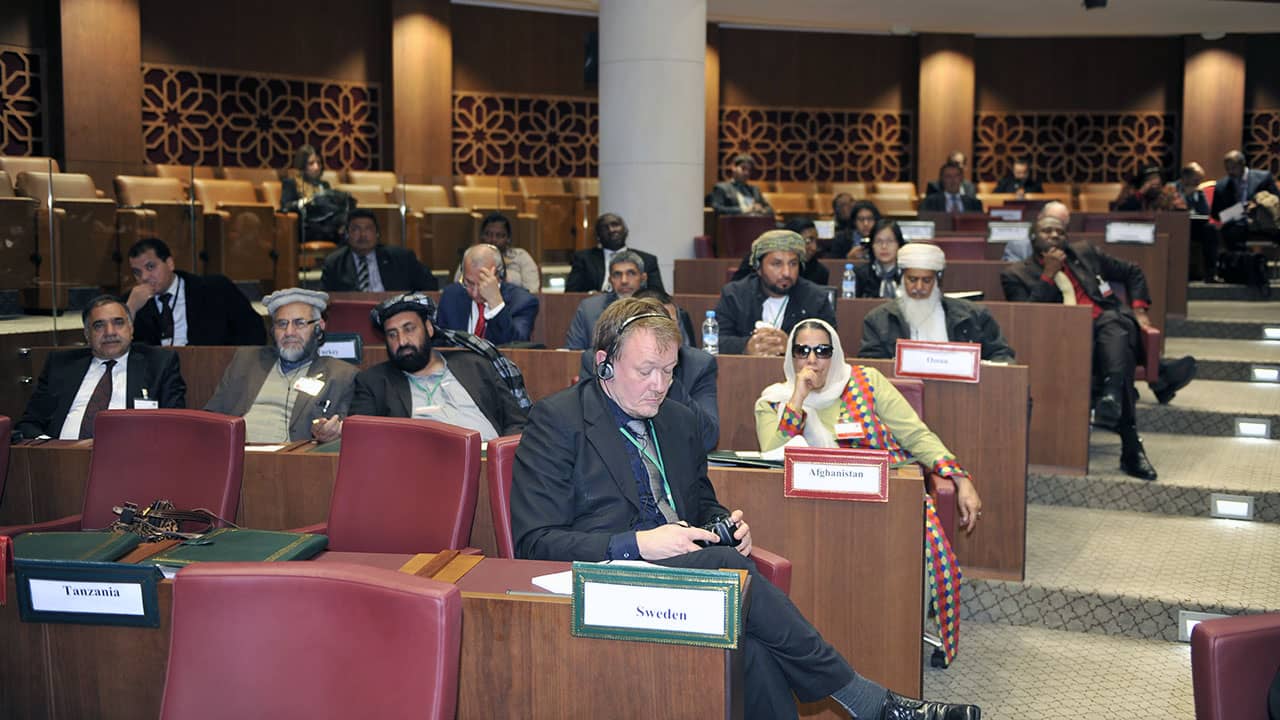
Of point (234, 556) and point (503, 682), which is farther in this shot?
point (234, 556)

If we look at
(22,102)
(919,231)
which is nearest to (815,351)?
(919,231)

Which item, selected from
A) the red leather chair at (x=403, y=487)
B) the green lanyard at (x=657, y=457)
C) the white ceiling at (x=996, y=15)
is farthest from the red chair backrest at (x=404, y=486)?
the white ceiling at (x=996, y=15)

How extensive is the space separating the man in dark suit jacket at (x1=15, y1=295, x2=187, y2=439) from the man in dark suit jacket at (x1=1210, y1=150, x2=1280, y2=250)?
339 inches

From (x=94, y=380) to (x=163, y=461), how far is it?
130 centimetres

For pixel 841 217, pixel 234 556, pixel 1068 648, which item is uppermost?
pixel 841 217

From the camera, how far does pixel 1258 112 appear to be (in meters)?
15.1

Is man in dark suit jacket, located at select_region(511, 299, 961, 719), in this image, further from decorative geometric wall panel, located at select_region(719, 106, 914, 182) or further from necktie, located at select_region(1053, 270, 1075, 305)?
decorative geometric wall panel, located at select_region(719, 106, 914, 182)

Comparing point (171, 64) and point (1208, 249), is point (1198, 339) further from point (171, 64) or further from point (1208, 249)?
point (171, 64)

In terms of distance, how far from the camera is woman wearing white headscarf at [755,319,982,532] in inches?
149

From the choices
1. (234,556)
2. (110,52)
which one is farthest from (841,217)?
(234,556)

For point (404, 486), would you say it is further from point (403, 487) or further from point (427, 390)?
point (427, 390)

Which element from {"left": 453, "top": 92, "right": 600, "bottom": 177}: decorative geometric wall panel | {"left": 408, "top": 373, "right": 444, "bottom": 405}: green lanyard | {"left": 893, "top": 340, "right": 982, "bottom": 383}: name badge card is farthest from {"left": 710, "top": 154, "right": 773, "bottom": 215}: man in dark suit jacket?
{"left": 408, "top": 373, "right": 444, "bottom": 405}: green lanyard

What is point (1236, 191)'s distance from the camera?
385 inches

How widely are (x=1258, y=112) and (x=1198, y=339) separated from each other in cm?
887
